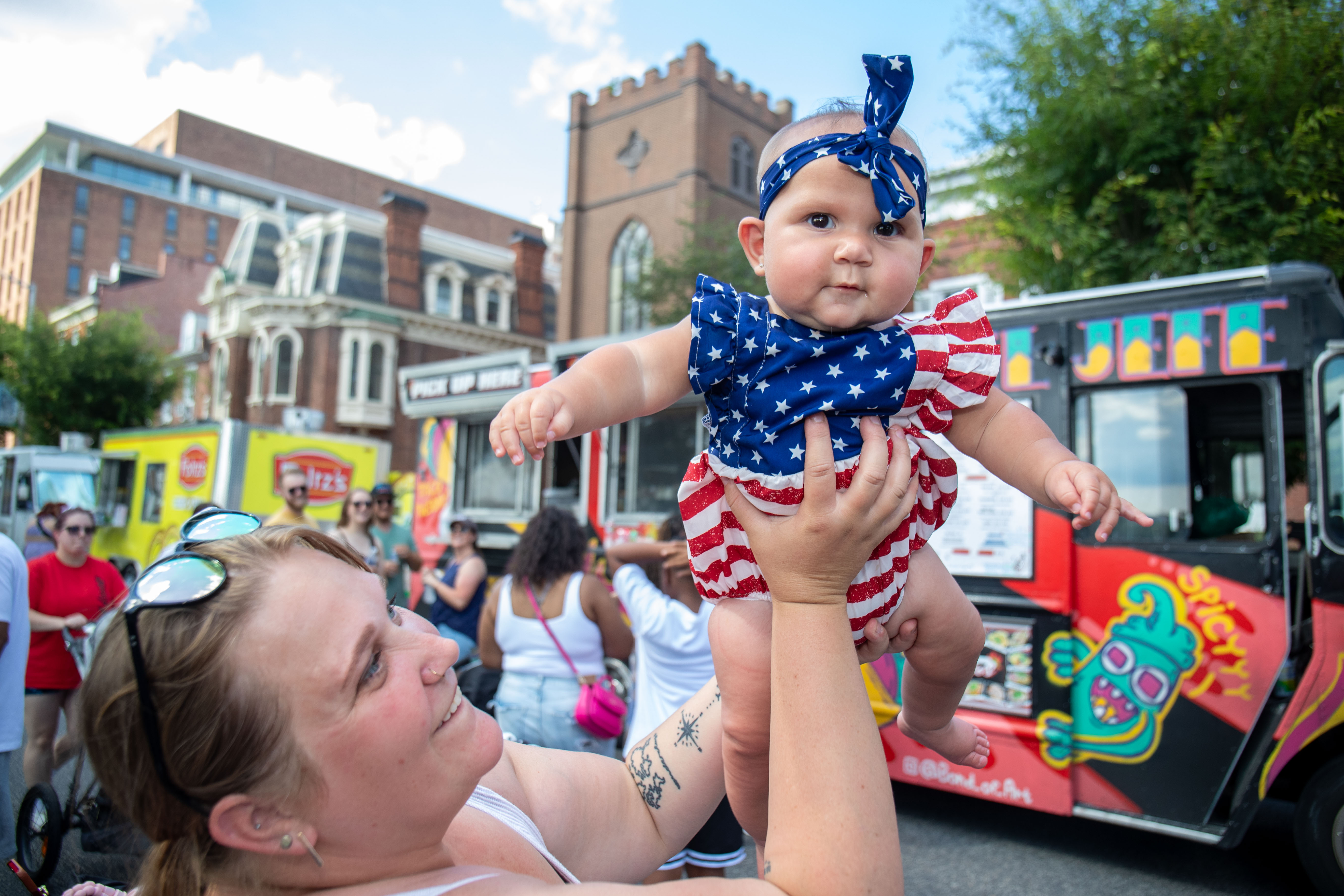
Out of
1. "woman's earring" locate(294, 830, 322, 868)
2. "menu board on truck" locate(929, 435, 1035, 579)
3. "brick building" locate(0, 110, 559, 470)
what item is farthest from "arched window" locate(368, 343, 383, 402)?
"woman's earring" locate(294, 830, 322, 868)

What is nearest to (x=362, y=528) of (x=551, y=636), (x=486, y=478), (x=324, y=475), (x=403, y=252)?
(x=486, y=478)

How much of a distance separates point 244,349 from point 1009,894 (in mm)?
29669

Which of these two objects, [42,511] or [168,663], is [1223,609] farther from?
[42,511]

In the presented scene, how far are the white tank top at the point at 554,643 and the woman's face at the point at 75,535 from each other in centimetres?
328

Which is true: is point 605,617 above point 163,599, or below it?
below

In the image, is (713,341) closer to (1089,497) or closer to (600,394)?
(600,394)

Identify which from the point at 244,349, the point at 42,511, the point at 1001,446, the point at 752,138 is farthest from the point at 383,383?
the point at 1001,446

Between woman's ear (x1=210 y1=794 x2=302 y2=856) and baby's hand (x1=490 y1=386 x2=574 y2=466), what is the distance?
534mm

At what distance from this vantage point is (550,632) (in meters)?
4.07

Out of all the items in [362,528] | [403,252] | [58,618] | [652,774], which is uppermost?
[403,252]

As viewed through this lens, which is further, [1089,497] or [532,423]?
[1089,497]

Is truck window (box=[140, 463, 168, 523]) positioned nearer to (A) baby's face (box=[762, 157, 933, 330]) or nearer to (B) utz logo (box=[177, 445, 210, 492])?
(B) utz logo (box=[177, 445, 210, 492])

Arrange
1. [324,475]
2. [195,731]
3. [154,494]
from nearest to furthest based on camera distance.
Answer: [195,731] < [324,475] < [154,494]

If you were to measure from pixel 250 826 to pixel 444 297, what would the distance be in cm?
2934
